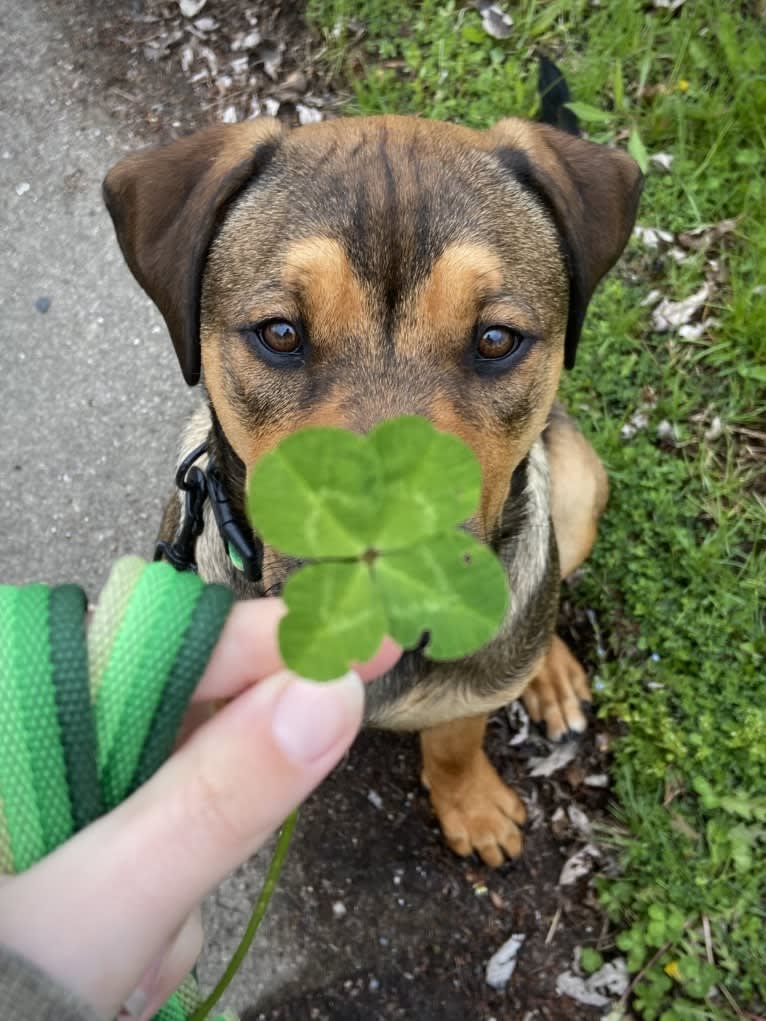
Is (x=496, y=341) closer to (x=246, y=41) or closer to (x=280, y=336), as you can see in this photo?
(x=280, y=336)

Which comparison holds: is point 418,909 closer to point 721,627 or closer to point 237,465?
point 721,627

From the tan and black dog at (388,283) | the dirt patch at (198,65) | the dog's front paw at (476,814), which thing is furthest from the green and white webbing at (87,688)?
the dirt patch at (198,65)

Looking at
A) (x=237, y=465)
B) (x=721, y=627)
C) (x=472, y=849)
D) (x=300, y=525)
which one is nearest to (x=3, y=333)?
(x=237, y=465)

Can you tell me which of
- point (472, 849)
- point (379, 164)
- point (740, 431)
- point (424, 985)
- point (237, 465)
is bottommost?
point (424, 985)

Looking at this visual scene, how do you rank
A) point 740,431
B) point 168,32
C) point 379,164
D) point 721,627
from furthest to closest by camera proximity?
point 168,32 → point 740,431 → point 721,627 → point 379,164

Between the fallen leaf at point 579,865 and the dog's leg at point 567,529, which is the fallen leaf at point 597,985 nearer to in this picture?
the fallen leaf at point 579,865

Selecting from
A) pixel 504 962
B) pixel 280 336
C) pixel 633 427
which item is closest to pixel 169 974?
pixel 280 336

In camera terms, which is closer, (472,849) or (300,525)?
(300,525)

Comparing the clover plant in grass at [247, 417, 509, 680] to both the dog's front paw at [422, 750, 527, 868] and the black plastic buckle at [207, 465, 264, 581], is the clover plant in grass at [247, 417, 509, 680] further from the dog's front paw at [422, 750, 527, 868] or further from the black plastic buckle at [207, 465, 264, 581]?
the dog's front paw at [422, 750, 527, 868]
